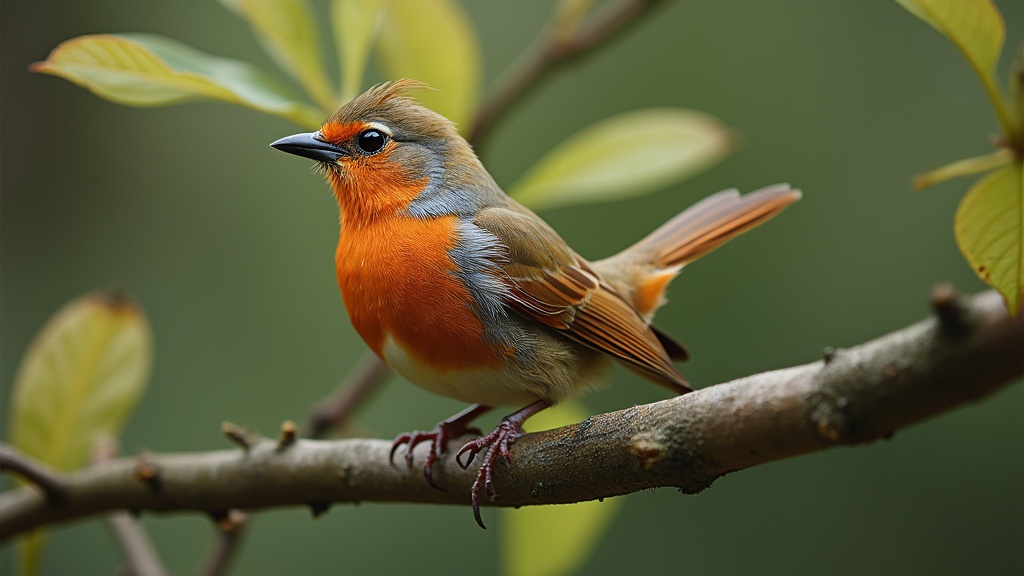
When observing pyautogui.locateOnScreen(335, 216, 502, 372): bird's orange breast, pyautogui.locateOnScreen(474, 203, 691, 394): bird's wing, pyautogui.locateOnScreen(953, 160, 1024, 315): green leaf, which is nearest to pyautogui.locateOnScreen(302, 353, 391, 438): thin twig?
pyautogui.locateOnScreen(335, 216, 502, 372): bird's orange breast

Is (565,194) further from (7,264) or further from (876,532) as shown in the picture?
(7,264)

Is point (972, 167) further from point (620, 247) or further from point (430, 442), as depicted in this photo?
point (620, 247)

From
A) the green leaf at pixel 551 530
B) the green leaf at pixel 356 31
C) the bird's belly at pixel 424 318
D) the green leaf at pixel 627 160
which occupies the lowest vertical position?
the green leaf at pixel 551 530

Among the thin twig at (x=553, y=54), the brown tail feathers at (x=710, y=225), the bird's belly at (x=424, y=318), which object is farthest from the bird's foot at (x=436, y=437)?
the thin twig at (x=553, y=54)

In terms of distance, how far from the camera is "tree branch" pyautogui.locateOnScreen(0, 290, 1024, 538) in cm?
133

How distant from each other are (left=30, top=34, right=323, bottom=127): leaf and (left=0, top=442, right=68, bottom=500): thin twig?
1.11 meters

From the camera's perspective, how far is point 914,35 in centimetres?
593

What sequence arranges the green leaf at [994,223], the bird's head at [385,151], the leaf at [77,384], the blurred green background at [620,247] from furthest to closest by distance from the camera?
the blurred green background at [620,247]
the leaf at [77,384]
the bird's head at [385,151]
the green leaf at [994,223]

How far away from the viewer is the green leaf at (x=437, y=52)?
326cm

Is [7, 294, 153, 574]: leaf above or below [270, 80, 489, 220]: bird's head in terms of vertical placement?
below

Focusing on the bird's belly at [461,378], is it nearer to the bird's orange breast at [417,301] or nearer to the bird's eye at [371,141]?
the bird's orange breast at [417,301]

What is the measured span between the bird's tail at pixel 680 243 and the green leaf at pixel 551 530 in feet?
Result: 1.65

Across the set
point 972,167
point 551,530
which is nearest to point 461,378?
point 551,530

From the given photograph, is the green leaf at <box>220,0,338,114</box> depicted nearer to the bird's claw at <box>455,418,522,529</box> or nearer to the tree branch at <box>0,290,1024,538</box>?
the tree branch at <box>0,290,1024,538</box>
